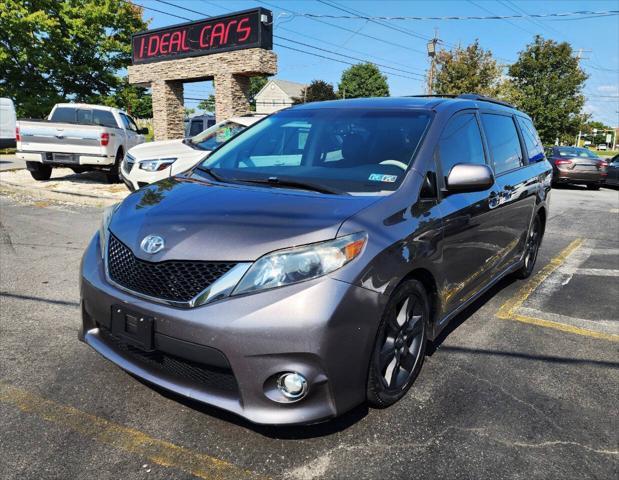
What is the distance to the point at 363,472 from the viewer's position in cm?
221

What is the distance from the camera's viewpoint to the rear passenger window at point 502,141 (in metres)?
3.99

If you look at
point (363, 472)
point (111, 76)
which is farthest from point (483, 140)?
point (111, 76)

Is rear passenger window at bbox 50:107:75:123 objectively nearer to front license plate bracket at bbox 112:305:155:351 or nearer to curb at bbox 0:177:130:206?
curb at bbox 0:177:130:206

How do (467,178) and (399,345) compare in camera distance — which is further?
(467,178)

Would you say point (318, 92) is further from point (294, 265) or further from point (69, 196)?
point (294, 265)

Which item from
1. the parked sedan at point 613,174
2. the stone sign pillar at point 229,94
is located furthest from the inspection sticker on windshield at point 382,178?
the parked sedan at point 613,174

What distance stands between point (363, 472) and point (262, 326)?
2.68ft

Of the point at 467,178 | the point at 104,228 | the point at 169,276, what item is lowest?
the point at 169,276

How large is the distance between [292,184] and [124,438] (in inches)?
63.1

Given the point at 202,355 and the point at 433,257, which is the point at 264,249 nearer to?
the point at 202,355

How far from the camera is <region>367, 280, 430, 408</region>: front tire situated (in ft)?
8.02

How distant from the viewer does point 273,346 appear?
2.09 m

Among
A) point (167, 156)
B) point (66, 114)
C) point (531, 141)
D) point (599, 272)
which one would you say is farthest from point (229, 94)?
point (599, 272)

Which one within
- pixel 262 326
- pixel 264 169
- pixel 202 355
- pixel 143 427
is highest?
pixel 264 169
